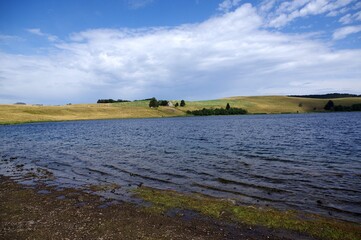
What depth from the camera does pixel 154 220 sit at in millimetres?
12695

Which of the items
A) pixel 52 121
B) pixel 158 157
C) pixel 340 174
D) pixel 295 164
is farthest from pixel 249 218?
pixel 52 121

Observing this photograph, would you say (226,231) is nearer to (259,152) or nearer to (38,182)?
(38,182)

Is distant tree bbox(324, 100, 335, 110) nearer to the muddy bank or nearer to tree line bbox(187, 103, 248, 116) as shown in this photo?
tree line bbox(187, 103, 248, 116)

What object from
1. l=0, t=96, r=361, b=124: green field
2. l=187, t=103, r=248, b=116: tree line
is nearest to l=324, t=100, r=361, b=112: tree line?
l=0, t=96, r=361, b=124: green field

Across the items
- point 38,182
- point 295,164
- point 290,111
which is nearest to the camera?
point 38,182

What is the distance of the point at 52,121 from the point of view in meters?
133

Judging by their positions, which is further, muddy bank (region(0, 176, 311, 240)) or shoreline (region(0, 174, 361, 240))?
shoreline (region(0, 174, 361, 240))

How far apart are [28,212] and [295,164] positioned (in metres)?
20.9

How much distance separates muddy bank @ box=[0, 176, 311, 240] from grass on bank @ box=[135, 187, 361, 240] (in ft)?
2.11

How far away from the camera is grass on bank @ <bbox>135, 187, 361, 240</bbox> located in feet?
37.6

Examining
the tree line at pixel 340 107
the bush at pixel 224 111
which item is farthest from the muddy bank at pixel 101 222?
the tree line at pixel 340 107

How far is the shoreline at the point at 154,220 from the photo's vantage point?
11.2 metres

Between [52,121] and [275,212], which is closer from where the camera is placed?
[275,212]

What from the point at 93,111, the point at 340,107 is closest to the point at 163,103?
the point at 93,111
